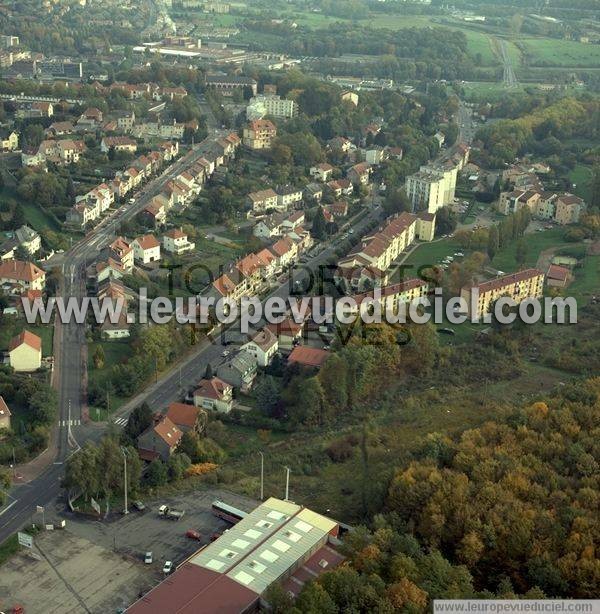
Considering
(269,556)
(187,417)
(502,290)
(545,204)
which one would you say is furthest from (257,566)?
(545,204)

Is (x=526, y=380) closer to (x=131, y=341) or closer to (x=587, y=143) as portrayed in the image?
(x=131, y=341)

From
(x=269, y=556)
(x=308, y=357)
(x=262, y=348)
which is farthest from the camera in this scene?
(x=262, y=348)

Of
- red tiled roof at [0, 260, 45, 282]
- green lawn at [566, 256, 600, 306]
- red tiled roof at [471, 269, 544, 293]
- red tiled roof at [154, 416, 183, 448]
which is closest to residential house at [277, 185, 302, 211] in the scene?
red tiled roof at [471, 269, 544, 293]

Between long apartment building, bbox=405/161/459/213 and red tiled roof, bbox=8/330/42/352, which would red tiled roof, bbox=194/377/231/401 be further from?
long apartment building, bbox=405/161/459/213

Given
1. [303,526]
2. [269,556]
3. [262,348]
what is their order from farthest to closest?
[262,348] → [303,526] → [269,556]

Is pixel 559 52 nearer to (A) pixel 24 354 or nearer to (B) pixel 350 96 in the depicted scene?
(B) pixel 350 96
